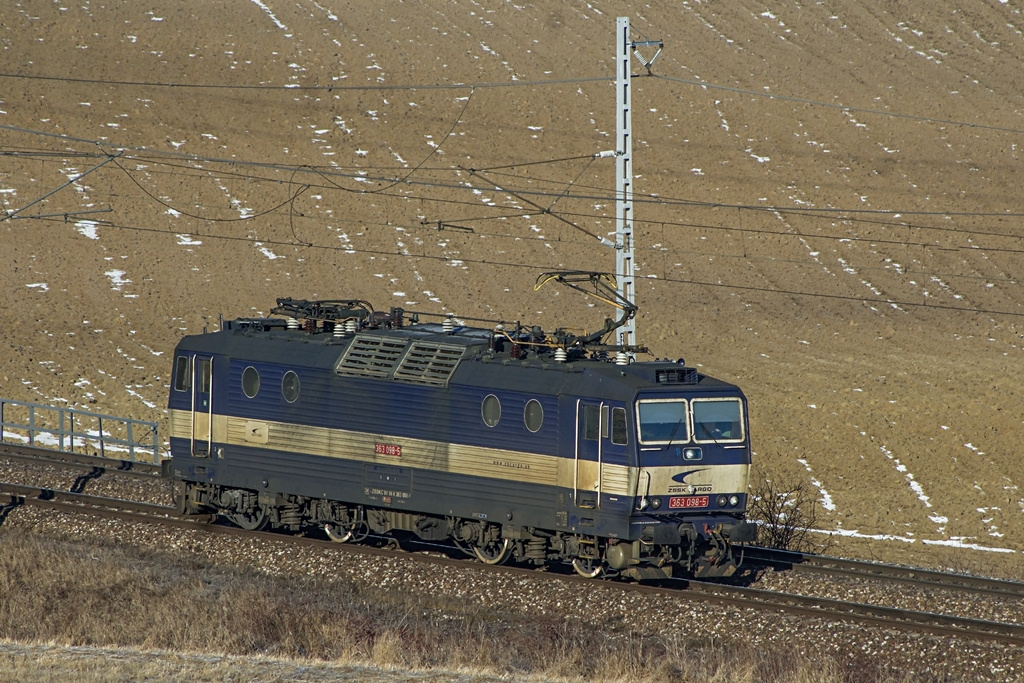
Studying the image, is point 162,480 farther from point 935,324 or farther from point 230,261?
point 935,324

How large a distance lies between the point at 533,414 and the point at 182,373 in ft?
26.8

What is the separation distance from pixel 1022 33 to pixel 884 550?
2612 inches

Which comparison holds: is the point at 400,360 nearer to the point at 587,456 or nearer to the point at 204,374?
the point at 587,456

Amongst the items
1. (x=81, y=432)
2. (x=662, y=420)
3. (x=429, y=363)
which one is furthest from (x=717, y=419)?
(x=81, y=432)

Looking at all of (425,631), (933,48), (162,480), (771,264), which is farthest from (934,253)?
(425,631)

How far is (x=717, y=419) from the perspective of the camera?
19859 mm

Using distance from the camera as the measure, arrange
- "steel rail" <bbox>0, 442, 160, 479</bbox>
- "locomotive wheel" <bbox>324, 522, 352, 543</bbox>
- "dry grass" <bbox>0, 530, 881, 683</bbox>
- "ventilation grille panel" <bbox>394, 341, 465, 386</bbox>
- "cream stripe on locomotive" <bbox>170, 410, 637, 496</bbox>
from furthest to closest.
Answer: "steel rail" <bbox>0, 442, 160, 479</bbox> → "locomotive wheel" <bbox>324, 522, 352, 543</bbox> → "ventilation grille panel" <bbox>394, 341, 465, 386</bbox> → "cream stripe on locomotive" <bbox>170, 410, 637, 496</bbox> → "dry grass" <bbox>0, 530, 881, 683</bbox>

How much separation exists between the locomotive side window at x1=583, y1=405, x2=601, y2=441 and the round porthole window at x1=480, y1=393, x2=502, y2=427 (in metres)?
1.60

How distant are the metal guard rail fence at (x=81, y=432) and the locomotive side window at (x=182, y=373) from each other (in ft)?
20.4

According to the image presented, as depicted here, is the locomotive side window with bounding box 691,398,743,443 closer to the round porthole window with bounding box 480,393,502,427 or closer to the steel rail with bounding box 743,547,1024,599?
the steel rail with bounding box 743,547,1024,599

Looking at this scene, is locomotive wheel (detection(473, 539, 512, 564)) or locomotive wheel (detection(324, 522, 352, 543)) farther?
locomotive wheel (detection(324, 522, 352, 543))

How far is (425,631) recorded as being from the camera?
17.2 meters

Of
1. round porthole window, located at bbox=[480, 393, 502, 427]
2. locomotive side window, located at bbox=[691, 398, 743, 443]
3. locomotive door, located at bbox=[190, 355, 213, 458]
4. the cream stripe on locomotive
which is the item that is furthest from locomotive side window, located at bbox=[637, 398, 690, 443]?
locomotive door, located at bbox=[190, 355, 213, 458]

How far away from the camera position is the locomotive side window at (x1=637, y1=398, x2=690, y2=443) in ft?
62.6
